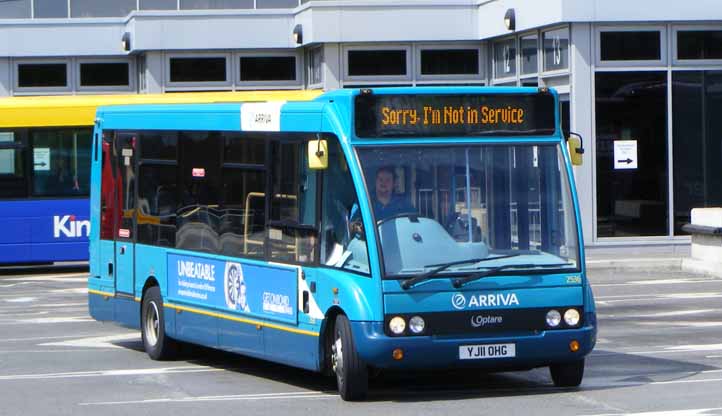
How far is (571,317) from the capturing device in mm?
11430

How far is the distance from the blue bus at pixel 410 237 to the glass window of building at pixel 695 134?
1617 cm

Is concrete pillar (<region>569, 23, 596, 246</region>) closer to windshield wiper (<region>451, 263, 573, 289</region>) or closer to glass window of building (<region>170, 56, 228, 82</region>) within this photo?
glass window of building (<region>170, 56, 228, 82</region>)

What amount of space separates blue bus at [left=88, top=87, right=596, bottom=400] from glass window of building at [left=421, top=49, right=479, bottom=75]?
20446 millimetres

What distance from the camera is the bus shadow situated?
1183 cm

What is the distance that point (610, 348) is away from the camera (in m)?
14.8

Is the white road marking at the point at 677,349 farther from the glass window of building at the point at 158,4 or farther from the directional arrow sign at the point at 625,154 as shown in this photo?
the glass window of building at the point at 158,4

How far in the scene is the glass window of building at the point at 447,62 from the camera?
33156mm

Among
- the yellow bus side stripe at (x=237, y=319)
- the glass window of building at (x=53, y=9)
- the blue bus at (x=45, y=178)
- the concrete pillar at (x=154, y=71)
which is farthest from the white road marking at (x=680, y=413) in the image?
the glass window of building at (x=53, y=9)

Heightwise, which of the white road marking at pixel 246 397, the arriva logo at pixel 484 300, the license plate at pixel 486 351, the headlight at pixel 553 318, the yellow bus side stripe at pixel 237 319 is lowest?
the white road marking at pixel 246 397

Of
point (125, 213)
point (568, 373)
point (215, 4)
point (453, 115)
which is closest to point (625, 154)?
point (215, 4)

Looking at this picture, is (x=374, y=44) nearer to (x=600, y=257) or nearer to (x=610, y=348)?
(x=600, y=257)

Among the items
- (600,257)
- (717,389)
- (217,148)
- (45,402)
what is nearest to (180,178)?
(217,148)

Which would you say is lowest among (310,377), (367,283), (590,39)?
(310,377)

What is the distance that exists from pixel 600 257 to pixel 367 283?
16.4 meters
